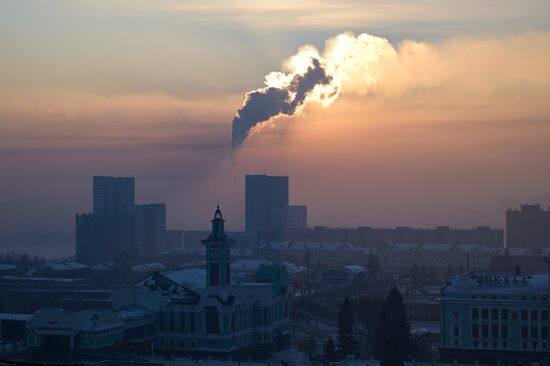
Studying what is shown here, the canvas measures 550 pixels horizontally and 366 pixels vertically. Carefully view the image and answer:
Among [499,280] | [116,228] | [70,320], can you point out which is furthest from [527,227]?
[70,320]

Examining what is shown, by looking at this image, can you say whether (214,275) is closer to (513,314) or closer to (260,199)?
(513,314)

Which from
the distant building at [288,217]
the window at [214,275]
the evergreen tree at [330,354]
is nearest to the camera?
the evergreen tree at [330,354]

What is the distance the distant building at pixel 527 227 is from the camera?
4107 inches

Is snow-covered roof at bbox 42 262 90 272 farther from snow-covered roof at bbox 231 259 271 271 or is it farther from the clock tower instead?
the clock tower

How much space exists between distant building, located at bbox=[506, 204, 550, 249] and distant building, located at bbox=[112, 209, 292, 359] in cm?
6544

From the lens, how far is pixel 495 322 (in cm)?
3697

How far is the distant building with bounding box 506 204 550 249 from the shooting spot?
104312 mm

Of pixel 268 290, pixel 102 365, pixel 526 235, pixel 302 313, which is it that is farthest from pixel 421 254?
pixel 102 365

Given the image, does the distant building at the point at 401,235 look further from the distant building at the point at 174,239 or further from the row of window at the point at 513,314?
the row of window at the point at 513,314

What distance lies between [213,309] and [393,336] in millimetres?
7576

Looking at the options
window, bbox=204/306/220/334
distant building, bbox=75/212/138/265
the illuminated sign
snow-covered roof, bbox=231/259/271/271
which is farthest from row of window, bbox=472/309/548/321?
distant building, bbox=75/212/138/265

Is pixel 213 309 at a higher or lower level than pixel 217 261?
lower

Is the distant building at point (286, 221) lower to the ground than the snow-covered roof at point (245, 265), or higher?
higher

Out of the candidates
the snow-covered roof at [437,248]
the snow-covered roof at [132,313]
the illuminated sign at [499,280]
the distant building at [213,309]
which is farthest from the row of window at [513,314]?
the snow-covered roof at [437,248]
